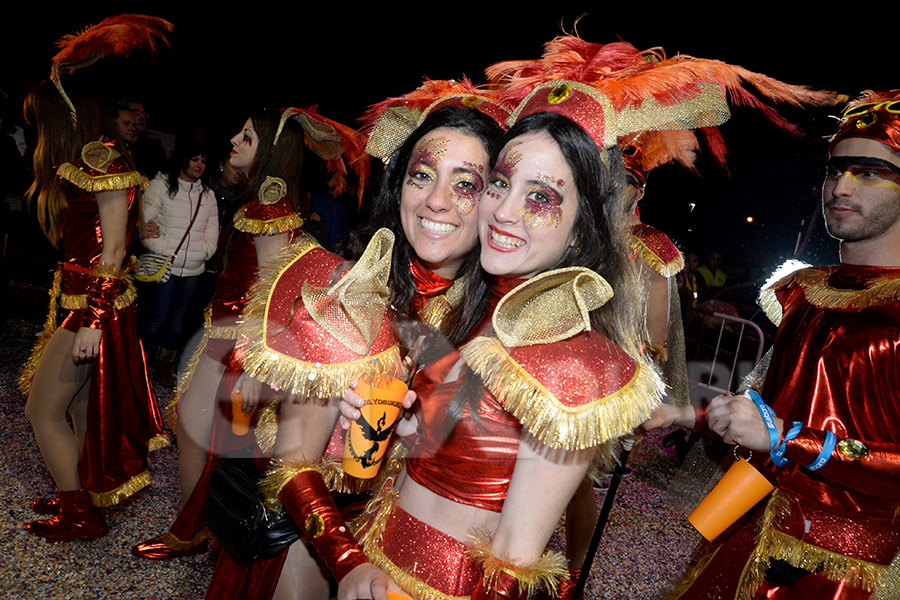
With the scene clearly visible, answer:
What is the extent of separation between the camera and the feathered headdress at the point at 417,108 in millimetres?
1755

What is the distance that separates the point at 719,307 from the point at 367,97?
515 centimetres

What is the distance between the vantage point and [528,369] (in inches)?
48.3

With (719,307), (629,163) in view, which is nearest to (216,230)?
(629,163)

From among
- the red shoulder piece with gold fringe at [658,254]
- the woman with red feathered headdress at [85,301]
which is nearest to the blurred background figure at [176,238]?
the woman with red feathered headdress at [85,301]

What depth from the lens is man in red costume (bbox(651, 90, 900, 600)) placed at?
5.91 ft

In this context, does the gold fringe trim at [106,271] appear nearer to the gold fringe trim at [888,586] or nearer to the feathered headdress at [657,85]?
the feathered headdress at [657,85]

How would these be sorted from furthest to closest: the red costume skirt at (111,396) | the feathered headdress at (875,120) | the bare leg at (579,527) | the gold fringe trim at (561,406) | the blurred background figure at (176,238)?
the blurred background figure at (176,238) < the red costume skirt at (111,396) < the bare leg at (579,527) < the feathered headdress at (875,120) < the gold fringe trim at (561,406)

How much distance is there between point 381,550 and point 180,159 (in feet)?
14.2

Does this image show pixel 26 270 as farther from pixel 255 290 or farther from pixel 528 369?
pixel 528 369

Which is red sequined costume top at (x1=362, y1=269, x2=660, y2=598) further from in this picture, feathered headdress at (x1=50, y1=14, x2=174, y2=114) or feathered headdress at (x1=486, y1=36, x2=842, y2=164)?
feathered headdress at (x1=50, y1=14, x2=174, y2=114)

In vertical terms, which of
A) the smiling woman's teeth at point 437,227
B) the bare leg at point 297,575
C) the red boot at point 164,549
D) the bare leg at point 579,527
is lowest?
the red boot at point 164,549

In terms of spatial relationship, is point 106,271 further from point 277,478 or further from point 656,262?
point 656,262

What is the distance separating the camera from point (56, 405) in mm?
3016

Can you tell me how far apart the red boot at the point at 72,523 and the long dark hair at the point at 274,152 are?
1871 millimetres
